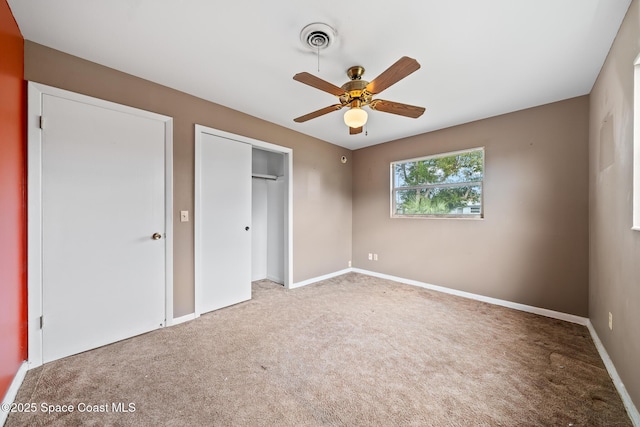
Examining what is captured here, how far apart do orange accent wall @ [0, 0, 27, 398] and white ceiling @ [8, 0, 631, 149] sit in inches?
9.8

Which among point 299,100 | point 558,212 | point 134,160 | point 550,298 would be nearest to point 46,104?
point 134,160

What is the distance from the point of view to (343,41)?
1877 millimetres

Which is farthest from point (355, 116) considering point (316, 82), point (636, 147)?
point (636, 147)

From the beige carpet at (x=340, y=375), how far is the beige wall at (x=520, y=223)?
49cm

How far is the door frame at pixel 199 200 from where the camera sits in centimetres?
281

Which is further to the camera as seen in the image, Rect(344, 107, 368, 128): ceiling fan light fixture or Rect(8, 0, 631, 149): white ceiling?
Rect(344, 107, 368, 128): ceiling fan light fixture

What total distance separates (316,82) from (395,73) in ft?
1.81

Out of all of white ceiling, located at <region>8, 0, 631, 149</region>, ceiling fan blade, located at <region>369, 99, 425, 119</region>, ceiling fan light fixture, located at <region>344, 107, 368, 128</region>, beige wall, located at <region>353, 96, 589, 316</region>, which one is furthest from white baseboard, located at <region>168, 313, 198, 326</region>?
beige wall, located at <region>353, 96, 589, 316</region>

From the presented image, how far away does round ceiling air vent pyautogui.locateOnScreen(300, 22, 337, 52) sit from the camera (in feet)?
5.72

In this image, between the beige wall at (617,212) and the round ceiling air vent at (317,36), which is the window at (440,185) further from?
the round ceiling air vent at (317,36)

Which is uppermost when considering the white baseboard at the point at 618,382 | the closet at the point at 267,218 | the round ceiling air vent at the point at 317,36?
the round ceiling air vent at the point at 317,36

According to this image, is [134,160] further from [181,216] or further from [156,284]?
[156,284]

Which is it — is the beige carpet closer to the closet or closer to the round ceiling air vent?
the closet

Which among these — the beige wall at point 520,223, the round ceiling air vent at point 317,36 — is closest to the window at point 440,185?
the beige wall at point 520,223
